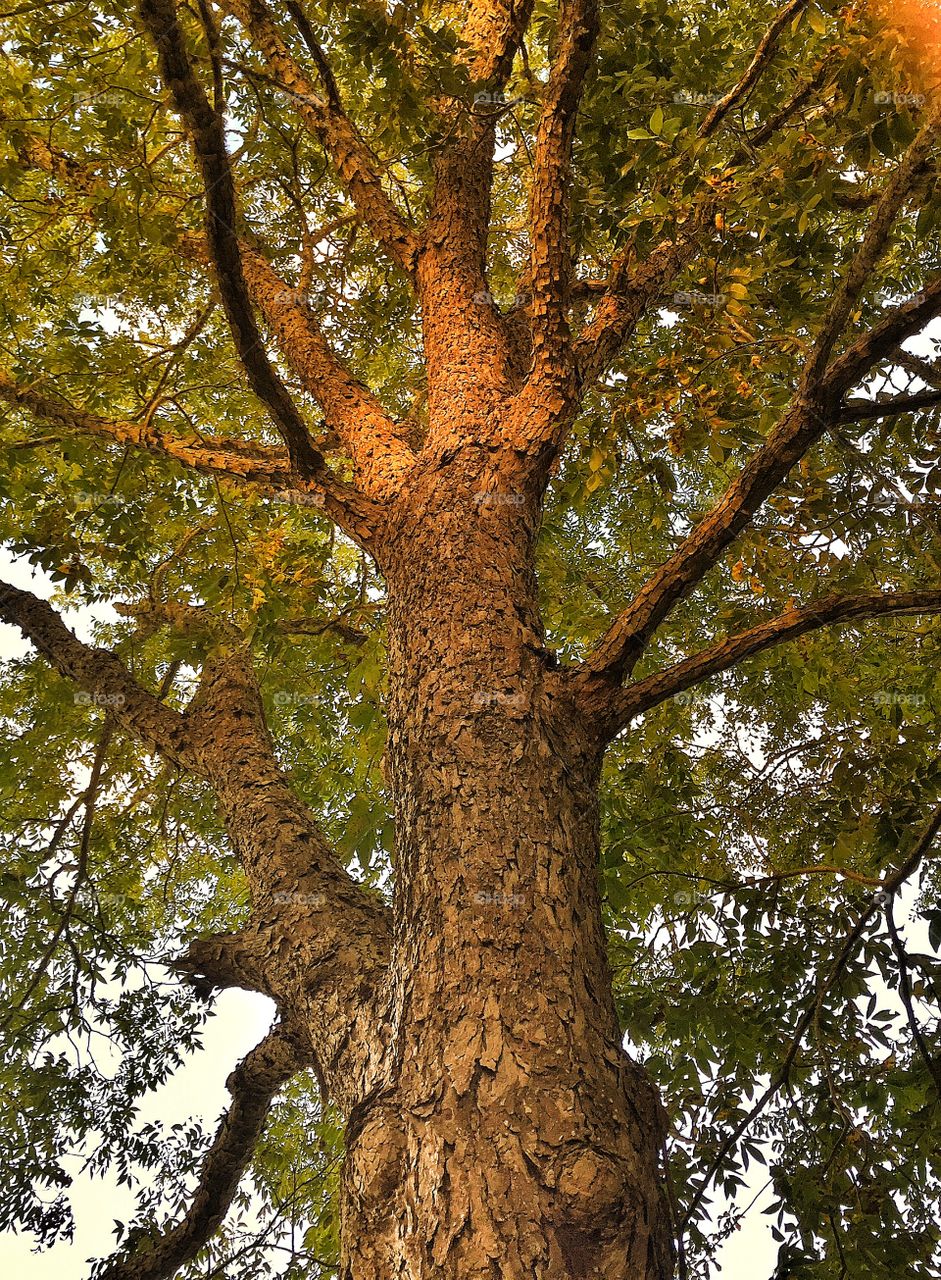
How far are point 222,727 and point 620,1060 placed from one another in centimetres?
251

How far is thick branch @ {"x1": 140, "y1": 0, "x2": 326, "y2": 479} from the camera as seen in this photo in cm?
188

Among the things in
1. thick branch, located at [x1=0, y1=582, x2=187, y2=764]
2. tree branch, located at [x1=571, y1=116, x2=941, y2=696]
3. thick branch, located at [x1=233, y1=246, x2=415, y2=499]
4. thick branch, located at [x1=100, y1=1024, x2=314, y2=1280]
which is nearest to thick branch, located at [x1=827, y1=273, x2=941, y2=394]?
tree branch, located at [x1=571, y1=116, x2=941, y2=696]

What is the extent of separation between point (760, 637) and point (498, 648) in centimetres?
67

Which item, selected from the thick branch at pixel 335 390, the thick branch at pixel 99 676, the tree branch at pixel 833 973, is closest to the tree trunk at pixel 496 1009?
the tree branch at pixel 833 973

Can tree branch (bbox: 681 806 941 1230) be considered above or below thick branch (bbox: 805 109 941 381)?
below

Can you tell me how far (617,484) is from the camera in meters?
6.80

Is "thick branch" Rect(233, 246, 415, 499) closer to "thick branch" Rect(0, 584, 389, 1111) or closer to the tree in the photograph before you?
the tree

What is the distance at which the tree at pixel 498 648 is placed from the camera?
5.66 feet

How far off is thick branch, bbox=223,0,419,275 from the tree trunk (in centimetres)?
195

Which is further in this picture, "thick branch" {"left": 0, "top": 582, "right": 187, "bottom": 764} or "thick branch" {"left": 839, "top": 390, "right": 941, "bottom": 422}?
"thick branch" {"left": 0, "top": 582, "right": 187, "bottom": 764}

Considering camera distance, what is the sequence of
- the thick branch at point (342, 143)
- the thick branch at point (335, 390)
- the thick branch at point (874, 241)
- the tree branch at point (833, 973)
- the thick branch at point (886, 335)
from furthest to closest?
the thick branch at point (342, 143) → the thick branch at point (335, 390) → the tree branch at point (833, 973) → the thick branch at point (886, 335) → the thick branch at point (874, 241)

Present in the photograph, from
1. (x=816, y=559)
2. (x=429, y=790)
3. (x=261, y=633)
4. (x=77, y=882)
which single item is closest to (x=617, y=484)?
(x=816, y=559)

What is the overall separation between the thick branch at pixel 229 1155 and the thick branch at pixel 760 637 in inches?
65.5

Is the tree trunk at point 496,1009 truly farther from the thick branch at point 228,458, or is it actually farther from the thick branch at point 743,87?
the thick branch at point 743,87
